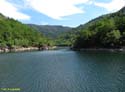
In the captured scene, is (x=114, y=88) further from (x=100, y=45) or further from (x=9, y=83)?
(x=100, y=45)

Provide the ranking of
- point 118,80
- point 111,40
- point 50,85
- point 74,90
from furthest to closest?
point 111,40
point 118,80
point 50,85
point 74,90

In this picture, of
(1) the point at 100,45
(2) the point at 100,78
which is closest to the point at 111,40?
(1) the point at 100,45

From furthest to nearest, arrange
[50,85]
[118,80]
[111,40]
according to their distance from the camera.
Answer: [111,40] → [118,80] → [50,85]

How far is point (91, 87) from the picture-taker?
50.9 meters

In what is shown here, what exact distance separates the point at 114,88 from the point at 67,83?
989cm

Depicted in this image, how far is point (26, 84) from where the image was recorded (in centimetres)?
5469

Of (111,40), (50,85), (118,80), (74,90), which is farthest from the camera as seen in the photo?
(111,40)

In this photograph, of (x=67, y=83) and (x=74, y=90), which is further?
(x=67, y=83)

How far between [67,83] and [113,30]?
14033 cm

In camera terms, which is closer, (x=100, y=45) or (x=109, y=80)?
(x=109, y=80)

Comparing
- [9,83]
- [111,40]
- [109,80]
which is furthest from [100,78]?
[111,40]

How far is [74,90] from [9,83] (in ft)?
47.6

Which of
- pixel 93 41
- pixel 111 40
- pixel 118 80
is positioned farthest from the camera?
pixel 93 41

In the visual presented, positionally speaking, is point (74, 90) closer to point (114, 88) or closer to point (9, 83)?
point (114, 88)
